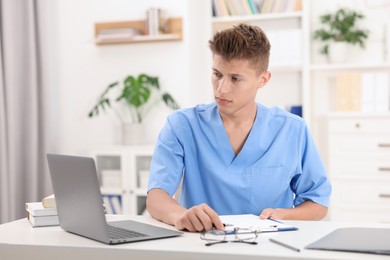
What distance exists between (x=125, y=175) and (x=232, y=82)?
90.8 inches

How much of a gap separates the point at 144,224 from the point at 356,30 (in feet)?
10.1

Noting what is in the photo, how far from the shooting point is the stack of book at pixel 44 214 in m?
1.68

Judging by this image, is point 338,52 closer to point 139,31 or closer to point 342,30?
point 342,30

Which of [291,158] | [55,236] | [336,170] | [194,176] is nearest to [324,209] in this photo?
[291,158]

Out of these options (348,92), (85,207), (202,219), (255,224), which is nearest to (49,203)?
(85,207)

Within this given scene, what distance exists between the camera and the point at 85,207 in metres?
1.45

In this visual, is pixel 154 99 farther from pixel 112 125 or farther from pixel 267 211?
pixel 267 211

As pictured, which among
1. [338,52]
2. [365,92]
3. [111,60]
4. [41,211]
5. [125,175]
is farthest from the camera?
[111,60]

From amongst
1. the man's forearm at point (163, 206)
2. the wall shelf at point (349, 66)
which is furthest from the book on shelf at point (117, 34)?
the man's forearm at point (163, 206)

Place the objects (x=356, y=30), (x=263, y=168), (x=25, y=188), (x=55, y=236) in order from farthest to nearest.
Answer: (x=356, y=30) → (x=25, y=188) → (x=263, y=168) → (x=55, y=236)

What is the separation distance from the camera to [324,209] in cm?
197

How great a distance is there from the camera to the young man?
1922mm

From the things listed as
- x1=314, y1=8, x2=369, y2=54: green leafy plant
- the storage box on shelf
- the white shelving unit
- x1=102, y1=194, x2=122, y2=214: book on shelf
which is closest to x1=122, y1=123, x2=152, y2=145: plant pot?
x1=102, y1=194, x2=122, y2=214: book on shelf

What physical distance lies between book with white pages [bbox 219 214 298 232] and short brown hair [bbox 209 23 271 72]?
A: 22.1 inches
